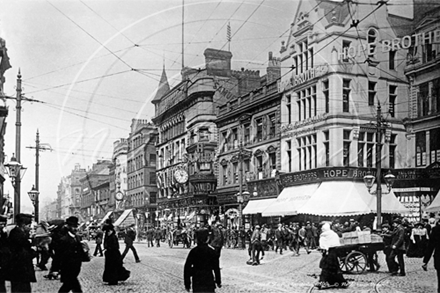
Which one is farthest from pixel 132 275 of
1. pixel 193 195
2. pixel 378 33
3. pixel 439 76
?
pixel 193 195

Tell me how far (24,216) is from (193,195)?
1091 inches

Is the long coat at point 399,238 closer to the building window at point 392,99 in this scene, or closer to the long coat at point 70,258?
the long coat at point 70,258

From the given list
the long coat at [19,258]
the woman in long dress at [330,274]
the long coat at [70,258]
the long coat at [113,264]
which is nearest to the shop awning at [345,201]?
the woman in long dress at [330,274]

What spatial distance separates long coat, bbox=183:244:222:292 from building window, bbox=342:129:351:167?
2197cm

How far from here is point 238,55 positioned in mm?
23578

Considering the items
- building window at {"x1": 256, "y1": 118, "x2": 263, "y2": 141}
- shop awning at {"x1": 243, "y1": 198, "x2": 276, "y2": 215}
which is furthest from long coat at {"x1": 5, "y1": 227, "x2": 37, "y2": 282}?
building window at {"x1": 256, "y1": 118, "x2": 263, "y2": 141}

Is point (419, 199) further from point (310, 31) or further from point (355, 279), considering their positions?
point (355, 279)

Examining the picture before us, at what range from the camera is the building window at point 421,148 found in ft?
82.9

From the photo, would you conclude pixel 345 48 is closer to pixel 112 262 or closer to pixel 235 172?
pixel 235 172

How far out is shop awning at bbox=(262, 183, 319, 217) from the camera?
28.9m

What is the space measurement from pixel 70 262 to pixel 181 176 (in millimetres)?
29666

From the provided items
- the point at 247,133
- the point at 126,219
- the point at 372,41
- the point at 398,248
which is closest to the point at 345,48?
the point at 372,41

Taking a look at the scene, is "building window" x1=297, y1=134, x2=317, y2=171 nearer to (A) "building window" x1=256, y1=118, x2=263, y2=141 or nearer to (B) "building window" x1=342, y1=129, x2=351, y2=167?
(B) "building window" x1=342, y1=129, x2=351, y2=167

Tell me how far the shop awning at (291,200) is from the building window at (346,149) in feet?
6.51
